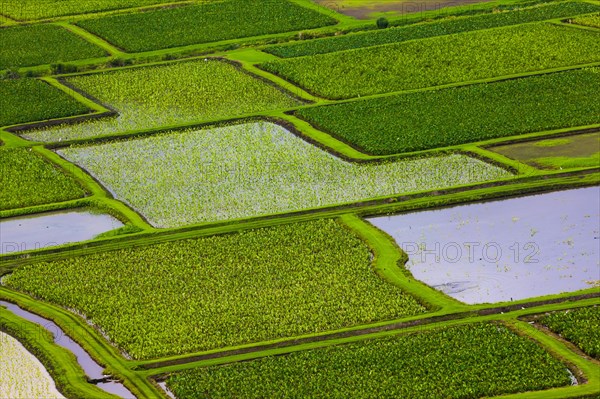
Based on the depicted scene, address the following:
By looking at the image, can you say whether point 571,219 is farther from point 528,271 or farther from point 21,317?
point 21,317

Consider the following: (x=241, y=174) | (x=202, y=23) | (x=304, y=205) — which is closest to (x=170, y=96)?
(x=241, y=174)

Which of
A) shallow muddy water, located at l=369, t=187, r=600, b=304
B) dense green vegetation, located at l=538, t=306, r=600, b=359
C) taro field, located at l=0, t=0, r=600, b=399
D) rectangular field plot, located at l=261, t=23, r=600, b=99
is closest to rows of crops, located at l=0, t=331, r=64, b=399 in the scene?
taro field, located at l=0, t=0, r=600, b=399

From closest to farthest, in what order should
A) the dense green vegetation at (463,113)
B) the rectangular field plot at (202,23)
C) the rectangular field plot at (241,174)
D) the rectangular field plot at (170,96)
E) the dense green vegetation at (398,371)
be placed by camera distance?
the dense green vegetation at (398,371), the rectangular field plot at (241,174), the dense green vegetation at (463,113), the rectangular field plot at (170,96), the rectangular field plot at (202,23)

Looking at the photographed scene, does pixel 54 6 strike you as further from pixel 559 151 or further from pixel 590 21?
pixel 559 151

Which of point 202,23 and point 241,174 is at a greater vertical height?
point 202,23

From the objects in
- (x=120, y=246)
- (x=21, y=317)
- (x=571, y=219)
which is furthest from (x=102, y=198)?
(x=571, y=219)

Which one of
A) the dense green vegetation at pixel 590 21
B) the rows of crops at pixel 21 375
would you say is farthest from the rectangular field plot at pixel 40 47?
the rows of crops at pixel 21 375

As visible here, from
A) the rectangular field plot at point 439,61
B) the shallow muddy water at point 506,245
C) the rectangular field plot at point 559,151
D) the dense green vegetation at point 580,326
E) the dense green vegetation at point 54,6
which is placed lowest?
the dense green vegetation at point 580,326

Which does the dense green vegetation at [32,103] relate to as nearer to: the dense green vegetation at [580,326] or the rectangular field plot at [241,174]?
the rectangular field plot at [241,174]
